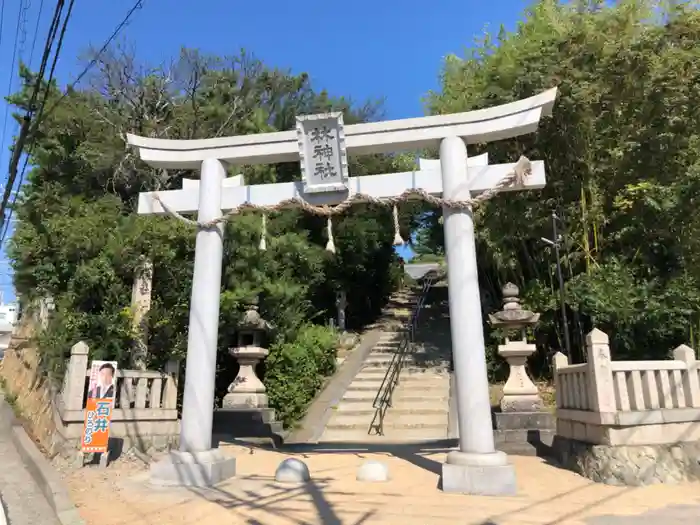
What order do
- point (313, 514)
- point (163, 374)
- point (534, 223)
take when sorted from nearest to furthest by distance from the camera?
point (313, 514)
point (163, 374)
point (534, 223)

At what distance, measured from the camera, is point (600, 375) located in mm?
6113

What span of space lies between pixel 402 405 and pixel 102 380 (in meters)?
7.06

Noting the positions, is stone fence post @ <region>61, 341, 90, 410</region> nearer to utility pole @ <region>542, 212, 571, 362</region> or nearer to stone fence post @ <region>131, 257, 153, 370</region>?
stone fence post @ <region>131, 257, 153, 370</region>

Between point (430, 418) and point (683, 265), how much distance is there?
6585 millimetres

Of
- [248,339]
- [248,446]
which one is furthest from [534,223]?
[248,446]

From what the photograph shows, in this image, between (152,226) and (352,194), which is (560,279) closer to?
(352,194)

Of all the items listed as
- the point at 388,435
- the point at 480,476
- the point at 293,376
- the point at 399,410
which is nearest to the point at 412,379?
the point at 399,410

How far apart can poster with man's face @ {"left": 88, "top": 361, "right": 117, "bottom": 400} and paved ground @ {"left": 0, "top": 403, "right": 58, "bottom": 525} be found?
1.20m

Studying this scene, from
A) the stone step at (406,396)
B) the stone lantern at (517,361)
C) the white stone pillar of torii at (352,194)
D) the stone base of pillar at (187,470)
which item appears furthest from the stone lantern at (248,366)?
the stone lantern at (517,361)

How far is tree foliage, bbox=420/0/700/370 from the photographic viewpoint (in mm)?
10453

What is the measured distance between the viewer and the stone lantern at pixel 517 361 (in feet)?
29.0

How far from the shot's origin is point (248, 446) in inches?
357

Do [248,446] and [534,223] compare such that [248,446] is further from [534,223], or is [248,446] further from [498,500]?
[534,223]

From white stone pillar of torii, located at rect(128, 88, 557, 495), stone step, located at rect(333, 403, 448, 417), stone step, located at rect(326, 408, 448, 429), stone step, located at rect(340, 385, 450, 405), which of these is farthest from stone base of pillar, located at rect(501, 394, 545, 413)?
white stone pillar of torii, located at rect(128, 88, 557, 495)
